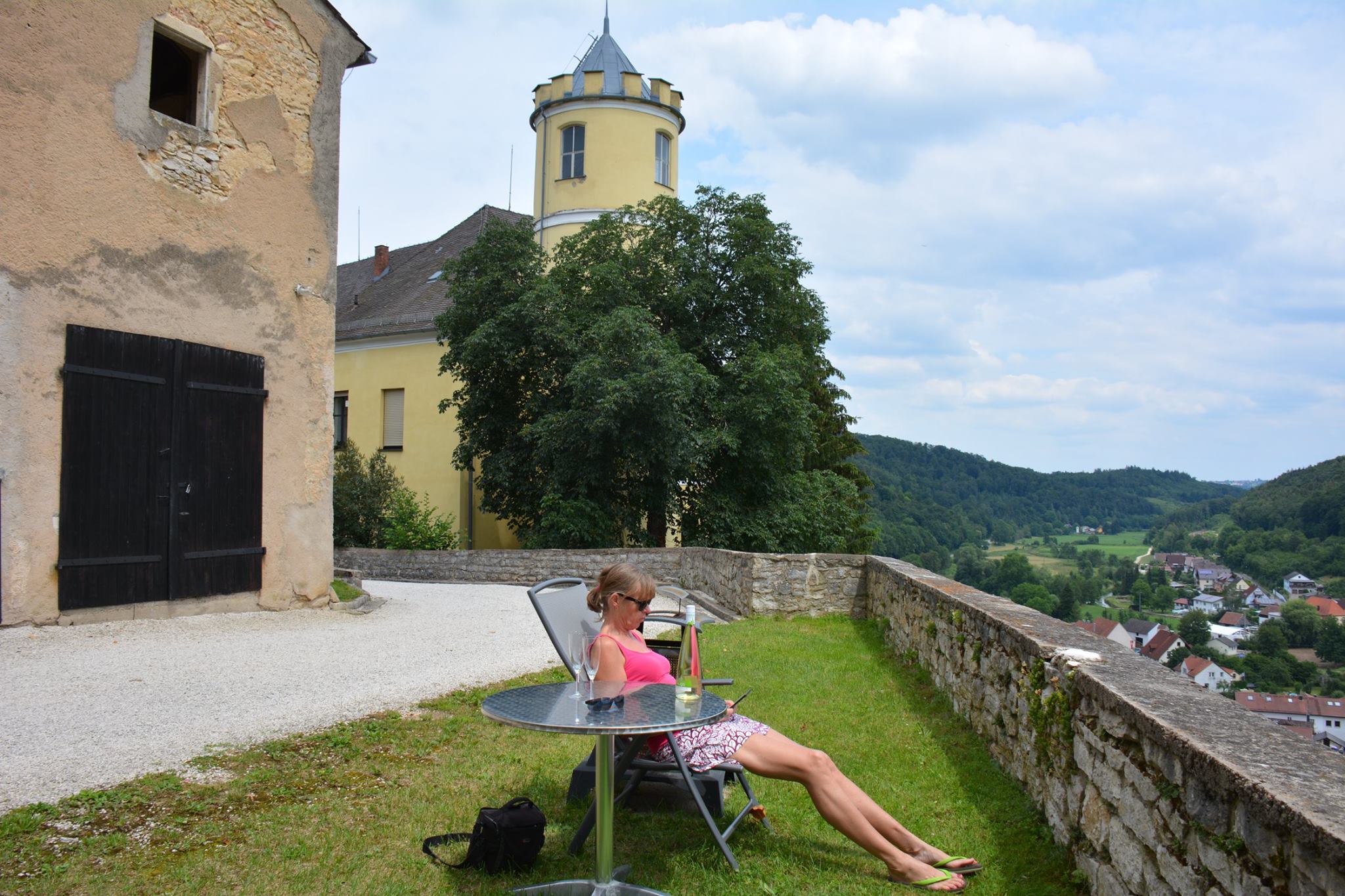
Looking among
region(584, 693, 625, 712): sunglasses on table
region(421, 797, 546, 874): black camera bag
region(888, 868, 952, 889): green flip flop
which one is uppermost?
region(584, 693, 625, 712): sunglasses on table

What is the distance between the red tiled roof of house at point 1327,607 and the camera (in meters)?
17.9

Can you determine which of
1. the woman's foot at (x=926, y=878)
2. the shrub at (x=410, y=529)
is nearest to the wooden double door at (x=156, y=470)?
the woman's foot at (x=926, y=878)

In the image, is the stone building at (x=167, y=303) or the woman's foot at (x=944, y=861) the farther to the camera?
the stone building at (x=167, y=303)

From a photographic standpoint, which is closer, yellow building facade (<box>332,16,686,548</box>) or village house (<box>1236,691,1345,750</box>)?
village house (<box>1236,691,1345,750</box>)

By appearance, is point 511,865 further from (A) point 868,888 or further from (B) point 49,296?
(B) point 49,296

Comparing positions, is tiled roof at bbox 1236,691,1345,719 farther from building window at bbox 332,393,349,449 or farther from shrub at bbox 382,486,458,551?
building window at bbox 332,393,349,449

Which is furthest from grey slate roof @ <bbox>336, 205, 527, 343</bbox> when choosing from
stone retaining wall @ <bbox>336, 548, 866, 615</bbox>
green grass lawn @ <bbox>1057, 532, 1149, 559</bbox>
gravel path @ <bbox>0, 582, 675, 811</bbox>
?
green grass lawn @ <bbox>1057, 532, 1149, 559</bbox>

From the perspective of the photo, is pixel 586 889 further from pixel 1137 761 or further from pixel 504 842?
pixel 1137 761

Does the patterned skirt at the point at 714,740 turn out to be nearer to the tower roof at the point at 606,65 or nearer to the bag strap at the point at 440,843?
the bag strap at the point at 440,843

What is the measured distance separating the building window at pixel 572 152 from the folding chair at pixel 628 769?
942 inches

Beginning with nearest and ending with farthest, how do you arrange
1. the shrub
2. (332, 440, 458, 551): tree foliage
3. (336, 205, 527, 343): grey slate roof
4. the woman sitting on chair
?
the woman sitting on chair
the shrub
(332, 440, 458, 551): tree foliage
(336, 205, 527, 343): grey slate roof

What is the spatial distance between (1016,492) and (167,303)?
8238 centimetres

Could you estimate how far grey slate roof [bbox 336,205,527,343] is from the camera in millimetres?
29547

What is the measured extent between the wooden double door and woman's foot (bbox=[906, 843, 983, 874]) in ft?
28.7
